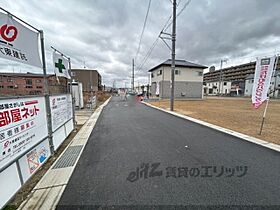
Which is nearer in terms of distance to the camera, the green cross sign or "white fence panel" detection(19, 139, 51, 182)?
"white fence panel" detection(19, 139, 51, 182)

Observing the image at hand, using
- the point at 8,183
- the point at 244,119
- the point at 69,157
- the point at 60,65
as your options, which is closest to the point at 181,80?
the point at 244,119

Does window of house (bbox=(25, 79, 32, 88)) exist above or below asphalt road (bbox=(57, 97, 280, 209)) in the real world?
above

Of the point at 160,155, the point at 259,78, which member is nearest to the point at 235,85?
the point at 259,78

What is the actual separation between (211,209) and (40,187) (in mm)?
2760

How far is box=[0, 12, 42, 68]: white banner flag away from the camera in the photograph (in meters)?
2.16

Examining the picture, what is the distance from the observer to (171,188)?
7.78 feet

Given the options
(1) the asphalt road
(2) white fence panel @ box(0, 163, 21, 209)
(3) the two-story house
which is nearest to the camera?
(2) white fence panel @ box(0, 163, 21, 209)

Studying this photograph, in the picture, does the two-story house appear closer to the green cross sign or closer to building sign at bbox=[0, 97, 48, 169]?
the green cross sign

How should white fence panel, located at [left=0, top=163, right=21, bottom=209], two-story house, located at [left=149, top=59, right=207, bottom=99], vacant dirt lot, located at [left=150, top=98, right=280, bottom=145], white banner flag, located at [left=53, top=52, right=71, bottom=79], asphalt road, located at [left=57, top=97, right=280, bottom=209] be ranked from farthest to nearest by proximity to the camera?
two-story house, located at [left=149, top=59, right=207, bottom=99] < vacant dirt lot, located at [left=150, top=98, right=280, bottom=145] < white banner flag, located at [left=53, top=52, right=71, bottom=79] < asphalt road, located at [left=57, top=97, right=280, bottom=209] < white fence panel, located at [left=0, top=163, right=21, bottom=209]

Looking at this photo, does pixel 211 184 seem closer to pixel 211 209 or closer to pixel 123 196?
pixel 211 209

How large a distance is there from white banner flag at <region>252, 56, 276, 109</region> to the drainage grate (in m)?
6.90

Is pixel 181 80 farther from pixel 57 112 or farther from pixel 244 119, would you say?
pixel 57 112

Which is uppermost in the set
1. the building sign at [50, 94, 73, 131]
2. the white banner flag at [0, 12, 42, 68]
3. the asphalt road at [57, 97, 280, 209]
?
the white banner flag at [0, 12, 42, 68]

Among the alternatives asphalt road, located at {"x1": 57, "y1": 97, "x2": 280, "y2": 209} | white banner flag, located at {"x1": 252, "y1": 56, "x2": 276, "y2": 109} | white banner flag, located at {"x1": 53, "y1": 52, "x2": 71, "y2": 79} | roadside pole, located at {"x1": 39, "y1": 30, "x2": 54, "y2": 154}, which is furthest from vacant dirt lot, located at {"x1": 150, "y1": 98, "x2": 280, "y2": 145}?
Answer: white banner flag, located at {"x1": 53, "y1": 52, "x2": 71, "y2": 79}
